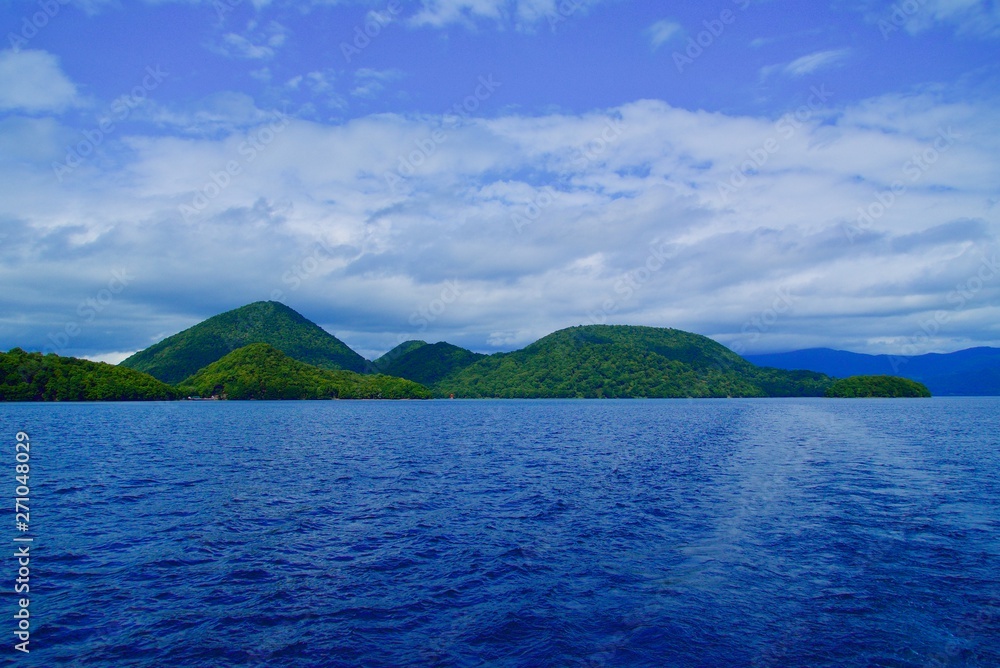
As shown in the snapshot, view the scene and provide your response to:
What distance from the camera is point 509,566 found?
27.1 metres

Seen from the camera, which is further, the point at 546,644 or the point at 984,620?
the point at 984,620

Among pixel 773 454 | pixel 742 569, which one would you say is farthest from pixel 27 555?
pixel 773 454

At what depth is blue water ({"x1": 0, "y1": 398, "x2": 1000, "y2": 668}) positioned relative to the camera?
61.3 feet

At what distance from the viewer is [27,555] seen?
27.4 meters

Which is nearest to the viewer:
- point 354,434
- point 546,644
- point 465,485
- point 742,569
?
point 546,644

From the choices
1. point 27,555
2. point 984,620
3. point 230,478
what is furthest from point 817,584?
point 230,478

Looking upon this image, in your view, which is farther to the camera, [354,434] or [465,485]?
[354,434]

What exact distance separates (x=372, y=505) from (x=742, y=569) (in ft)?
82.7

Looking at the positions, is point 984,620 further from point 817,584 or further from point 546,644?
point 546,644

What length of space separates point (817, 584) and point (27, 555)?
3749 cm

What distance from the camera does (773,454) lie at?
72.8 m

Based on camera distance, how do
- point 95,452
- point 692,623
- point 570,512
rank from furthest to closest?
point 95,452 < point 570,512 < point 692,623

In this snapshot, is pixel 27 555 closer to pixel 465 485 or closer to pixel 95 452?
pixel 465 485

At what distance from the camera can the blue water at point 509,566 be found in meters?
18.7
